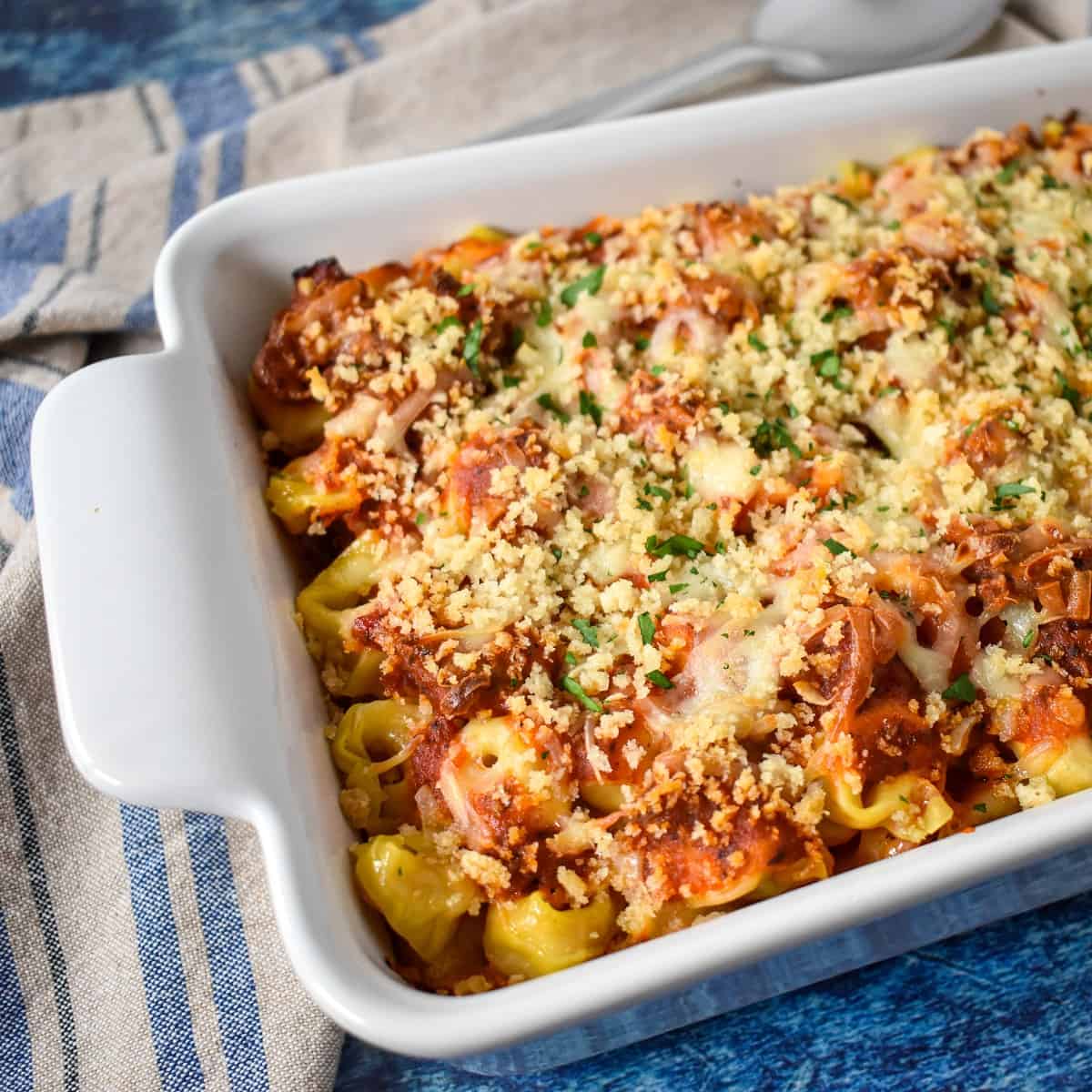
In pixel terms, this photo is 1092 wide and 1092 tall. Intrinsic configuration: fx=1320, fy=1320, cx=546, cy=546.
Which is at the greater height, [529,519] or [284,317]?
[284,317]

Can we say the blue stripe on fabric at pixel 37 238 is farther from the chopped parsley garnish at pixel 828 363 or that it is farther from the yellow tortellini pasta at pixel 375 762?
the chopped parsley garnish at pixel 828 363

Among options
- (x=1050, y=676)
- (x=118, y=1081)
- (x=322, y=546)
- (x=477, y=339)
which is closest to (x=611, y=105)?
(x=477, y=339)

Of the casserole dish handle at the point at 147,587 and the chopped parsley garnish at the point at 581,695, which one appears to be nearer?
the casserole dish handle at the point at 147,587

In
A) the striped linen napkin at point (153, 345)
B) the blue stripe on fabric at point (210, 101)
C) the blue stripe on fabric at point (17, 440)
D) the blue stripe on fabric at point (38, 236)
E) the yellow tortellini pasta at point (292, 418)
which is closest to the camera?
the striped linen napkin at point (153, 345)

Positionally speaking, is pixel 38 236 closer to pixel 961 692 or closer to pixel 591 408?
pixel 591 408

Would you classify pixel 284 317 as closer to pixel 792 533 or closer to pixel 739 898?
pixel 792 533

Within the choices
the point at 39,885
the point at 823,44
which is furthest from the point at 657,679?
the point at 823,44

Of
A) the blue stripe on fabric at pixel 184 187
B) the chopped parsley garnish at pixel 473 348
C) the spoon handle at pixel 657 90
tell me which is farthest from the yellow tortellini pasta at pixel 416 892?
the spoon handle at pixel 657 90
